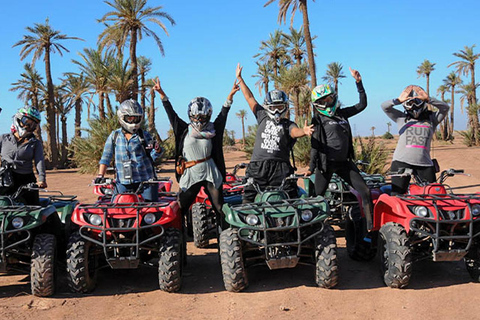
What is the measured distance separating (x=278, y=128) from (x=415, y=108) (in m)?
1.74

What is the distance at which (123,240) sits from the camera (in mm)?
5016

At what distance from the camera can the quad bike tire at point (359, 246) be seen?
20.1 ft

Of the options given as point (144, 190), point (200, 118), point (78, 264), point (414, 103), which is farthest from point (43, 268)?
point (414, 103)

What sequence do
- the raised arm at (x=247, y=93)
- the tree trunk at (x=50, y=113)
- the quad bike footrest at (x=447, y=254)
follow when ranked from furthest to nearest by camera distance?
the tree trunk at (x=50, y=113) → the raised arm at (x=247, y=93) → the quad bike footrest at (x=447, y=254)

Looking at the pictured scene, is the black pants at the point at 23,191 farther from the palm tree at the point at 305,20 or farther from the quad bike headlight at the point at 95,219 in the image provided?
the palm tree at the point at 305,20

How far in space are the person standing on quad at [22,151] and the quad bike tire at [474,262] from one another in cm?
Answer: 510

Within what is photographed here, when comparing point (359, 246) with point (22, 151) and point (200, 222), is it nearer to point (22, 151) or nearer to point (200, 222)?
point (200, 222)

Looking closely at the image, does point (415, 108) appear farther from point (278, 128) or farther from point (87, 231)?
point (87, 231)

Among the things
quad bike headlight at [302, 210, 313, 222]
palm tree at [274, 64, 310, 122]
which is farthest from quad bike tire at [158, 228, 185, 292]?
palm tree at [274, 64, 310, 122]

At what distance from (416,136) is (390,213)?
120 centimetres

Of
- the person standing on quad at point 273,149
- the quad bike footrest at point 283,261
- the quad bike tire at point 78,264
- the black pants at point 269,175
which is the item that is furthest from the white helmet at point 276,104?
the quad bike tire at point 78,264

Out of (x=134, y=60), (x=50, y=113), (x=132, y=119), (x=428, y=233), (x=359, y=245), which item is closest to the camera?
(x=428, y=233)

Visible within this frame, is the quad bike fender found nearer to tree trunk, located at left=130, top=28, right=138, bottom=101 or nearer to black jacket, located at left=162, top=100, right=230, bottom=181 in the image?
black jacket, located at left=162, top=100, right=230, bottom=181

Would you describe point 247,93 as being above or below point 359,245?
above
